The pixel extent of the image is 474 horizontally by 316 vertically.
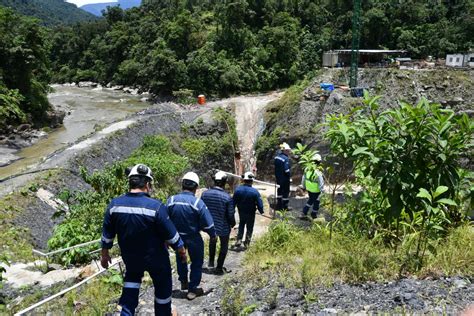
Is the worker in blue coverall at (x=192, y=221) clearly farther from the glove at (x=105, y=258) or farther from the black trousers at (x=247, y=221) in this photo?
the black trousers at (x=247, y=221)

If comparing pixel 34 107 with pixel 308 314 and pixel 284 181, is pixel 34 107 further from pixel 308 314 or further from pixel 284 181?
pixel 308 314

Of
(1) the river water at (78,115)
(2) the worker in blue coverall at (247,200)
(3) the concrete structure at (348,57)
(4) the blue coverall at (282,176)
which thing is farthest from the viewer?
(3) the concrete structure at (348,57)

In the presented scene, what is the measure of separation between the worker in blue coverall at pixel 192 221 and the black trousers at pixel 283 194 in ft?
17.2

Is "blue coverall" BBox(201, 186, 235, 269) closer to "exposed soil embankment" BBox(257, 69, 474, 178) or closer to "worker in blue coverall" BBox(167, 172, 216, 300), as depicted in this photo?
"worker in blue coverall" BBox(167, 172, 216, 300)

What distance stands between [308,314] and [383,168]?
1.58m

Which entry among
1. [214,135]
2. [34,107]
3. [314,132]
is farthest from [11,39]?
[314,132]

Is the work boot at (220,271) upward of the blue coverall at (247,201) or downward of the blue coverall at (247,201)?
downward

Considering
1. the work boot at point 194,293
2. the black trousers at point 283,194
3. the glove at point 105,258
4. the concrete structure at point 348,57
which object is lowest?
the black trousers at point 283,194

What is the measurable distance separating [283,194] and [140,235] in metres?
6.89

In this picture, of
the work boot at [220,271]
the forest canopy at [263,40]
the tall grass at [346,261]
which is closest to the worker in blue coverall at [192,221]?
the tall grass at [346,261]

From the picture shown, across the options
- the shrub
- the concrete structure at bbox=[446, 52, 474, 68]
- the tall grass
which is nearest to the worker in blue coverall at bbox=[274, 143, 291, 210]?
the tall grass

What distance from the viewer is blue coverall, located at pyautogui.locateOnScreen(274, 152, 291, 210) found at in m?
9.60

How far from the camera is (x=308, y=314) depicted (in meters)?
3.70

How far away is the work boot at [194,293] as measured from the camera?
473 cm
